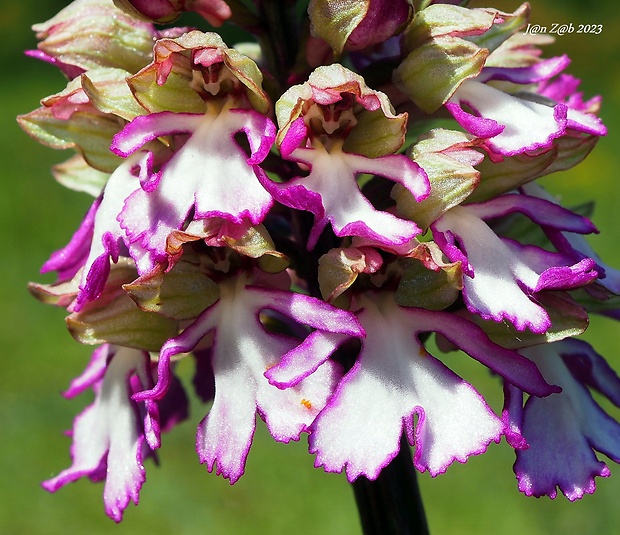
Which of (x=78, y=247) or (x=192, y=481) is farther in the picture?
(x=192, y=481)

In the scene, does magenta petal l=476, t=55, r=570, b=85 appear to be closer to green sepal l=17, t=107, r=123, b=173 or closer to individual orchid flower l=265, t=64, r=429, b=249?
individual orchid flower l=265, t=64, r=429, b=249

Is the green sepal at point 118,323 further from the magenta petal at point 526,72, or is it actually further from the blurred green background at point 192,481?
the blurred green background at point 192,481

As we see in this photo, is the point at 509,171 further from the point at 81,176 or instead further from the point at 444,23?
the point at 81,176

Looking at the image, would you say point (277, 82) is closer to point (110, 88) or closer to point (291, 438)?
point (110, 88)

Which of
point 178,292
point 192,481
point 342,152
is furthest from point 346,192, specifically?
point 192,481

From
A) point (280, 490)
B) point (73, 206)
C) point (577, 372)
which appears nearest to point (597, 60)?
point (73, 206)

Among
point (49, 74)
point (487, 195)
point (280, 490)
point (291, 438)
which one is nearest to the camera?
point (291, 438)

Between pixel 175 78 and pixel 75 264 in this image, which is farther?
pixel 75 264
